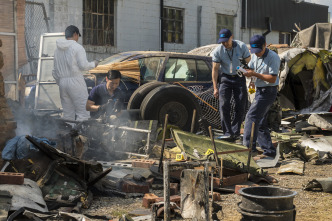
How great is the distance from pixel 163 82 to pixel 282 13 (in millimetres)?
16892

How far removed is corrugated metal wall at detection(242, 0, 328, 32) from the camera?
22.5 m

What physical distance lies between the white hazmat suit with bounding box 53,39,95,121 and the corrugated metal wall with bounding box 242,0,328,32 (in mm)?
14019

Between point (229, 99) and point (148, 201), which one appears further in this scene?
point (229, 99)

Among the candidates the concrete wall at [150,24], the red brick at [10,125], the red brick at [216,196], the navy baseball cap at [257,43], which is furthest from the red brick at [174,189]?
the concrete wall at [150,24]

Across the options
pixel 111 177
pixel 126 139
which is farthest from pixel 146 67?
pixel 111 177

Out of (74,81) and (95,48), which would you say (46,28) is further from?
(74,81)

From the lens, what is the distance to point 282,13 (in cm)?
2448

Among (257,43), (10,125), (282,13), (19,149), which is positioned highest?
(282,13)

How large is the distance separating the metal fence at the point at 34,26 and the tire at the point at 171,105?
5937 millimetres

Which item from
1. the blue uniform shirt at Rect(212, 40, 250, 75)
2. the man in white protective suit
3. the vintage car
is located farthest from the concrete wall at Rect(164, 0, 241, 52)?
the blue uniform shirt at Rect(212, 40, 250, 75)

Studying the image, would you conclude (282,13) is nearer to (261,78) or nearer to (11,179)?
(261,78)

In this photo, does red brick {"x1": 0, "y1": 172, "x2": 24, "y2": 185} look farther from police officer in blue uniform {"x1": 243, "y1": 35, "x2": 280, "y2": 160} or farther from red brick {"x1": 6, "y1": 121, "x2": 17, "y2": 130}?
police officer in blue uniform {"x1": 243, "y1": 35, "x2": 280, "y2": 160}

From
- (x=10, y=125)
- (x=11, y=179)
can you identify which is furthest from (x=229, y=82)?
(x=11, y=179)

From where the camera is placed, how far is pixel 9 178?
16.4 ft
